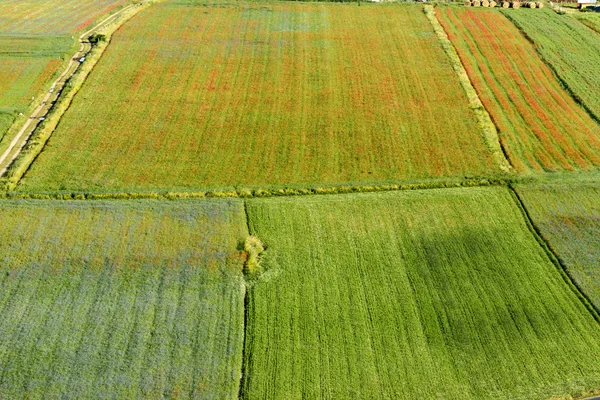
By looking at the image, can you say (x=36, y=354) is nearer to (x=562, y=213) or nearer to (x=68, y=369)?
(x=68, y=369)

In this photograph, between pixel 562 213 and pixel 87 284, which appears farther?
pixel 562 213

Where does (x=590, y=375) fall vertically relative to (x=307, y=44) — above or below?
below

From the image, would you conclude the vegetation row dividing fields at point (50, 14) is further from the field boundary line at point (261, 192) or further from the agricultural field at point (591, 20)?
the agricultural field at point (591, 20)

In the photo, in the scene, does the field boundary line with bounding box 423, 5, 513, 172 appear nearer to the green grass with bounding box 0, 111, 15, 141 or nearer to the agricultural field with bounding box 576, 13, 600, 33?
the agricultural field with bounding box 576, 13, 600, 33

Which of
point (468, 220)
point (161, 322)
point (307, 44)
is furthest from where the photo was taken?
point (307, 44)

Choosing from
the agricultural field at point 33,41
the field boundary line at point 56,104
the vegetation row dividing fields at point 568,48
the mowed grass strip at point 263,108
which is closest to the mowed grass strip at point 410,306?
the mowed grass strip at point 263,108

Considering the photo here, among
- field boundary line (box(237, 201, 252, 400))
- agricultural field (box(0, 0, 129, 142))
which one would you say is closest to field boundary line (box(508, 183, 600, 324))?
field boundary line (box(237, 201, 252, 400))

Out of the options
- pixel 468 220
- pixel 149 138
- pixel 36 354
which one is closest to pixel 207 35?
pixel 149 138
